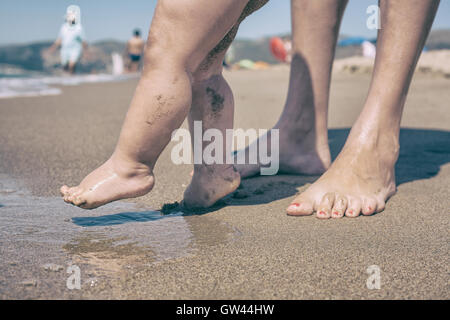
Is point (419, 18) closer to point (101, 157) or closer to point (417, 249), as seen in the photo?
point (417, 249)

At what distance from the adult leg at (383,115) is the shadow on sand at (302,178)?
230 mm

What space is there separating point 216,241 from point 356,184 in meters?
0.66

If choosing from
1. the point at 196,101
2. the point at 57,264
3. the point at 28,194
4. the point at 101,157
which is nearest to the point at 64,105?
the point at 101,157

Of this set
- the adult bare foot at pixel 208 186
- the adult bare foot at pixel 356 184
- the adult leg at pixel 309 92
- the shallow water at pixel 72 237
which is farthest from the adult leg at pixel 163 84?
the adult leg at pixel 309 92

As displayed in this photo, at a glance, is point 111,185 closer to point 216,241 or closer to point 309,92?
point 216,241

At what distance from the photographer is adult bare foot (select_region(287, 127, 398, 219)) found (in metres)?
1.77

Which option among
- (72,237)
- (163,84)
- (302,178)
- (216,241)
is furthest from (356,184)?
(72,237)

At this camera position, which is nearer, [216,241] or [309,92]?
[216,241]

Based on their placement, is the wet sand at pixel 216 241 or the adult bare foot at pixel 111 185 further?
the adult bare foot at pixel 111 185

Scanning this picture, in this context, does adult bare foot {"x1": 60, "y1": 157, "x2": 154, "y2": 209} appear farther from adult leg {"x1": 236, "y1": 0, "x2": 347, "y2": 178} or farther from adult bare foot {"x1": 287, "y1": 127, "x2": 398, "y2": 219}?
adult leg {"x1": 236, "y1": 0, "x2": 347, "y2": 178}

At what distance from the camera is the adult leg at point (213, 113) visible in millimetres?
1725

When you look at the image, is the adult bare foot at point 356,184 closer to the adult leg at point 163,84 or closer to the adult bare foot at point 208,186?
the adult bare foot at point 208,186

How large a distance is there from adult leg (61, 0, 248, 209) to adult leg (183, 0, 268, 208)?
11cm

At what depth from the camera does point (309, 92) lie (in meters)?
2.33
